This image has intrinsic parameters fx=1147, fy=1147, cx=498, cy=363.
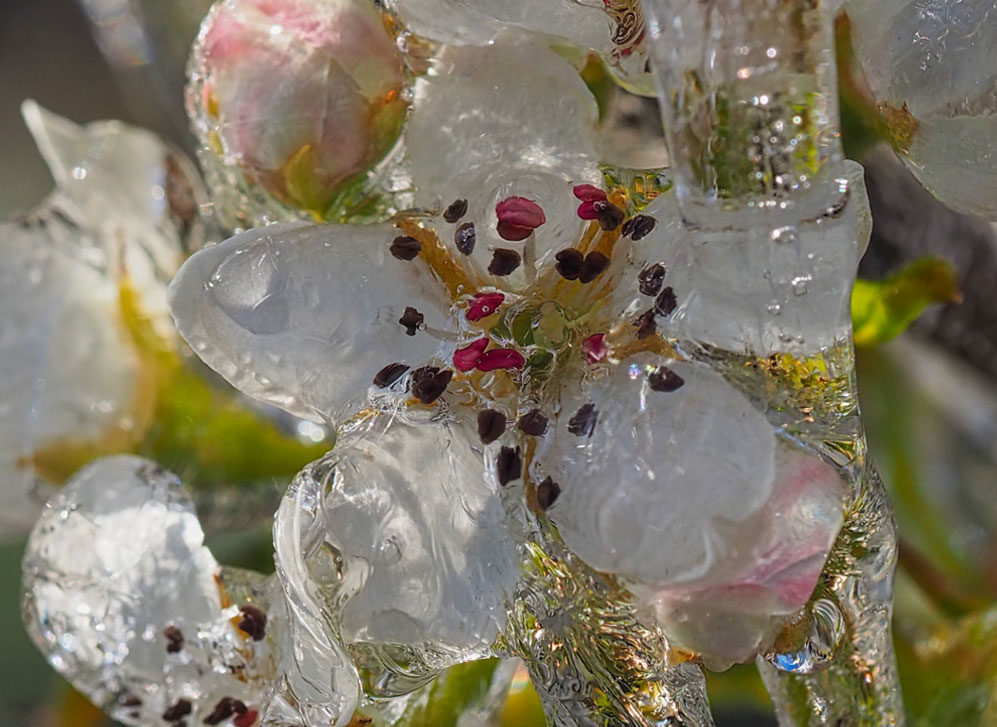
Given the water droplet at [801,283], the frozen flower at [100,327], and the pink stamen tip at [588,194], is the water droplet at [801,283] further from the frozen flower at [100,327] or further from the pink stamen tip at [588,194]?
the frozen flower at [100,327]

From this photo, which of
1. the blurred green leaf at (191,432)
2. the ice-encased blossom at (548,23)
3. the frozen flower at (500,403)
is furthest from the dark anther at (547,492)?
the blurred green leaf at (191,432)

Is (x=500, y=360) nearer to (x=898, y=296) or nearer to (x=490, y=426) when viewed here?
(x=490, y=426)

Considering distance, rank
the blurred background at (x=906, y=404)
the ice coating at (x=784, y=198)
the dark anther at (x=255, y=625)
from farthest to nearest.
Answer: the blurred background at (x=906, y=404) → the dark anther at (x=255, y=625) → the ice coating at (x=784, y=198)

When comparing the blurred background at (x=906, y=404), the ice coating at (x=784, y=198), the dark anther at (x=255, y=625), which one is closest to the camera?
the ice coating at (x=784, y=198)

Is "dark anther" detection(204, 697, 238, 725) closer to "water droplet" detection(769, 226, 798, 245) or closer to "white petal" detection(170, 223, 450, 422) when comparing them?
"white petal" detection(170, 223, 450, 422)

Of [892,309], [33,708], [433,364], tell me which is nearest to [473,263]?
[433,364]

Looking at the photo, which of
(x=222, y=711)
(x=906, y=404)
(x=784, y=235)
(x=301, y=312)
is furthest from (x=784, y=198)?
(x=906, y=404)
